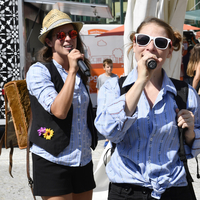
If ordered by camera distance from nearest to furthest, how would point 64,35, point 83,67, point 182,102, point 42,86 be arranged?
point 182,102 < point 83,67 < point 42,86 < point 64,35

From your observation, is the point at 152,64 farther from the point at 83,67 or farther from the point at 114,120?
the point at 83,67

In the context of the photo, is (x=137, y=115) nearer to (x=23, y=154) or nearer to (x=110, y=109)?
(x=110, y=109)

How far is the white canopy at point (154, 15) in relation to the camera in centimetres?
333

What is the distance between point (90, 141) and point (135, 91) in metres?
1.04

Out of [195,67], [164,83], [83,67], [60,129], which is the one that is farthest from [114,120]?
[195,67]

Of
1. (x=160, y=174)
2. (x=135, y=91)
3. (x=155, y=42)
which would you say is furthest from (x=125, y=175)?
(x=155, y=42)

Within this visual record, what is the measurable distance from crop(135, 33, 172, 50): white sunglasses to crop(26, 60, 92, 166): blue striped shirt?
79cm

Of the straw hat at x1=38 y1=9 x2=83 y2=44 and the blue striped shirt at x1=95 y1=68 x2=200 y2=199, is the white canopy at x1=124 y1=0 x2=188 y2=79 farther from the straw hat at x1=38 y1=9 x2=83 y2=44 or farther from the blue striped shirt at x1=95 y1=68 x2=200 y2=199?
the blue striped shirt at x1=95 y1=68 x2=200 y2=199

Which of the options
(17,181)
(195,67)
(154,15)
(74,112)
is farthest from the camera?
(195,67)

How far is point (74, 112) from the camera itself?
91.9 inches

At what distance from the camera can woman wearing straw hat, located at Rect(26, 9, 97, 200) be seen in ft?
7.18

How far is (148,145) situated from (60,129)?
2.68 ft

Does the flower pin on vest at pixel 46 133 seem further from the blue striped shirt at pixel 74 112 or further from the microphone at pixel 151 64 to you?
the microphone at pixel 151 64

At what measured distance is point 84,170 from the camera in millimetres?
2400
